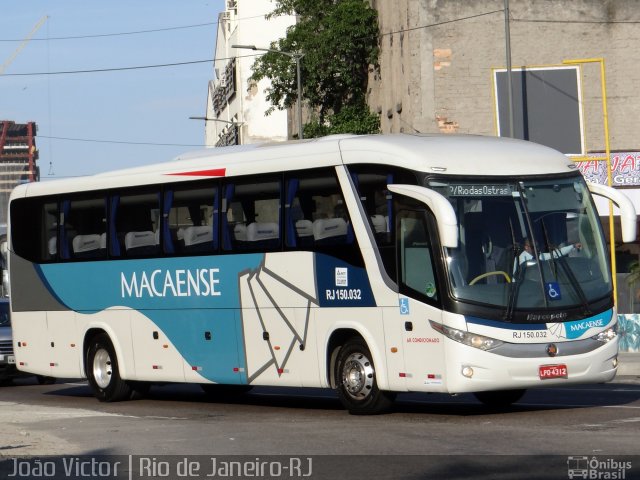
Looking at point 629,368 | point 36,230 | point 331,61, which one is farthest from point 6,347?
point 331,61

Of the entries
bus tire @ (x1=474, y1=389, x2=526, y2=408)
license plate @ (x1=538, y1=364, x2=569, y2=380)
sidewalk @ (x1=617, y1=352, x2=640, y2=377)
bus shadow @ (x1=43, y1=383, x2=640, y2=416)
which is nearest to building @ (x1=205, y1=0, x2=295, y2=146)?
sidewalk @ (x1=617, y1=352, x2=640, y2=377)

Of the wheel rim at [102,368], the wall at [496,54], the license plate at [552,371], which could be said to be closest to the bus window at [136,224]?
the wheel rim at [102,368]

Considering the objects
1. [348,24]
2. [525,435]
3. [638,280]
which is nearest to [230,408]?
[525,435]

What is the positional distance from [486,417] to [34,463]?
5.62 meters

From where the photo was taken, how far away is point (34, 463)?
A: 12.5m

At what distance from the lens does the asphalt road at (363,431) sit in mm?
11742

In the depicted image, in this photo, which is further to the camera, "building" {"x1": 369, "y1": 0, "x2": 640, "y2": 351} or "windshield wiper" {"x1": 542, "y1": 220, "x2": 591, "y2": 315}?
"building" {"x1": 369, "y1": 0, "x2": 640, "y2": 351}

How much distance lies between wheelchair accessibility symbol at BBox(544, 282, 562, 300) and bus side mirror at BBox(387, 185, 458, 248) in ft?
4.16

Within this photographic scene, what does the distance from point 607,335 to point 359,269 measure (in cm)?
292

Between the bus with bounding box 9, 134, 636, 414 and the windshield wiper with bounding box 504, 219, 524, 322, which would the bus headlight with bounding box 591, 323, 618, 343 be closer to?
the bus with bounding box 9, 134, 636, 414

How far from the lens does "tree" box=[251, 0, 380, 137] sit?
51.1 meters

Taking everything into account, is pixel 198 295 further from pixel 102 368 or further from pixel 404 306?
pixel 404 306

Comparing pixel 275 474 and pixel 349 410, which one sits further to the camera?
pixel 349 410

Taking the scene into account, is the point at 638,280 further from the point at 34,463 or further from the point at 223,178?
the point at 34,463
